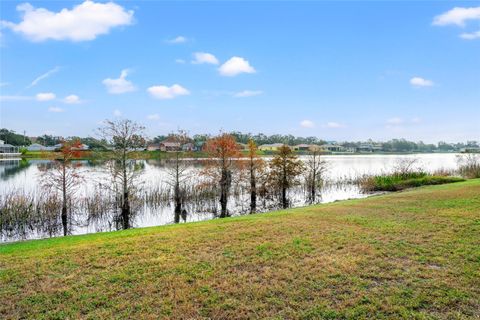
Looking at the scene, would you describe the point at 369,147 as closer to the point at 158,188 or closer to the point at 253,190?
the point at 253,190

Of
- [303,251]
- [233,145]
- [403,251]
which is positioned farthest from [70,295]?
[233,145]

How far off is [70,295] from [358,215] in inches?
291

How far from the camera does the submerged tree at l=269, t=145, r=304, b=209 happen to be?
23.5m

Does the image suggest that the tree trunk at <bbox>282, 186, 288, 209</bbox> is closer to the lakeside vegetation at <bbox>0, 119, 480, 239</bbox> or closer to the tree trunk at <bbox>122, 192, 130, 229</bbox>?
the lakeside vegetation at <bbox>0, 119, 480, 239</bbox>

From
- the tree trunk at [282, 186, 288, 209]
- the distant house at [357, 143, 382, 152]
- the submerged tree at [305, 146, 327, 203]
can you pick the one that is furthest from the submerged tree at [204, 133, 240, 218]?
the distant house at [357, 143, 382, 152]

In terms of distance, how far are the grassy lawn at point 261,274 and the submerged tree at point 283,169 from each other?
15.6m

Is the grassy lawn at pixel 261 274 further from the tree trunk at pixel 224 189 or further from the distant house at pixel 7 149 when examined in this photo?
the distant house at pixel 7 149

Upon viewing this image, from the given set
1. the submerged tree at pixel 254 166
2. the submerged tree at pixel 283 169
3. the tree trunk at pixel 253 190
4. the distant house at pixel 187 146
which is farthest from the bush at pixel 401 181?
the distant house at pixel 187 146

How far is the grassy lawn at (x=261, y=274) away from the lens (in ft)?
13.3

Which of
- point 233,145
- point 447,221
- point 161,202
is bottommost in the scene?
point 161,202

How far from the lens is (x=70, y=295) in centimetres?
456

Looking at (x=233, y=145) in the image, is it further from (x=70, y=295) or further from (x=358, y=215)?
(x=70, y=295)

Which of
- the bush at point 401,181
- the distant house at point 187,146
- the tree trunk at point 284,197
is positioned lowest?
the tree trunk at point 284,197

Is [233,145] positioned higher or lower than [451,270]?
higher
